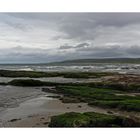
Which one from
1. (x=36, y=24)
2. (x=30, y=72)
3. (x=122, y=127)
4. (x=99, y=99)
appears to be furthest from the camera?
(x=30, y=72)

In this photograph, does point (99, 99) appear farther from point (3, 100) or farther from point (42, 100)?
point (3, 100)

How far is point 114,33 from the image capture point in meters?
15.9

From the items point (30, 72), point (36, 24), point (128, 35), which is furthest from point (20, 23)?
point (30, 72)

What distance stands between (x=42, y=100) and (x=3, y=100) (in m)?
2.40

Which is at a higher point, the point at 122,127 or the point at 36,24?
the point at 36,24

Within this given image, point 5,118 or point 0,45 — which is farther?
point 0,45

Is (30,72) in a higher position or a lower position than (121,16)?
lower

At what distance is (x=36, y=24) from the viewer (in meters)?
15.3

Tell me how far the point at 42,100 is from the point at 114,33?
269 inches

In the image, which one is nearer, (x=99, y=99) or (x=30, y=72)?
(x=99, y=99)

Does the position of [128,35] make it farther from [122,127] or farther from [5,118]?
[5,118]

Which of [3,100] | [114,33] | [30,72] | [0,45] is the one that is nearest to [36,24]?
[0,45]
